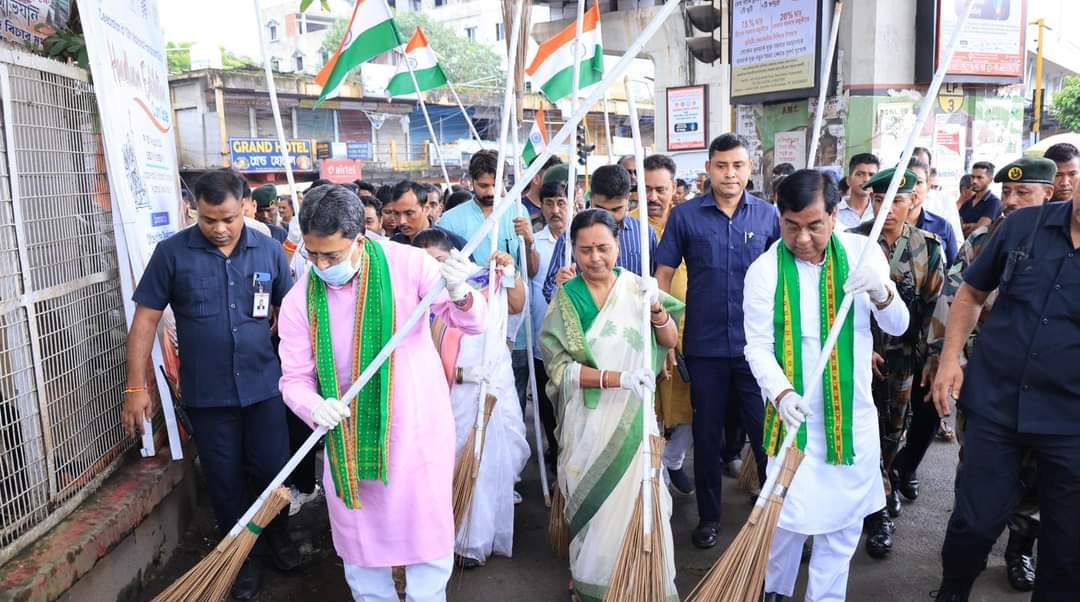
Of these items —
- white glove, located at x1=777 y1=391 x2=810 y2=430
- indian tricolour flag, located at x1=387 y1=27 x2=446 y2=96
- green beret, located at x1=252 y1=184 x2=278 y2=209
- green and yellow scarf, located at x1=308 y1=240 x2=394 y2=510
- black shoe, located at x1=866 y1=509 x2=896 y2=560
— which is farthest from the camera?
green beret, located at x1=252 y1=184 x2=278 y2=209

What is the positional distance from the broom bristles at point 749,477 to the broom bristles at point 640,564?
60.9 inches

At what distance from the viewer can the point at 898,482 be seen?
429 cm

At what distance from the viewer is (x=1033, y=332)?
2.63 m

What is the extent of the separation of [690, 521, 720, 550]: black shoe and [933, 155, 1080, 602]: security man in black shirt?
1.09 m

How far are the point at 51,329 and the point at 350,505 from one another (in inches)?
63.5

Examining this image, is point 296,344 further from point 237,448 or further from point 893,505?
point 893,505

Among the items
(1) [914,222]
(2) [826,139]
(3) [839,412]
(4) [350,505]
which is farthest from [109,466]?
(2) [826,139]

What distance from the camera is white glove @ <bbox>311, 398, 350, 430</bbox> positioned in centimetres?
245

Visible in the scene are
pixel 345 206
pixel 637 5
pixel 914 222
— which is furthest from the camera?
pixel 637 5

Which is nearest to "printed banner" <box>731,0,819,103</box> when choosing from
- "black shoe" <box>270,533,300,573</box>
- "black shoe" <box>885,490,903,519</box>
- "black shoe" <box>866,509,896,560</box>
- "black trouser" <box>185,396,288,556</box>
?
"black shoe" <box>885,490,903,519</box>

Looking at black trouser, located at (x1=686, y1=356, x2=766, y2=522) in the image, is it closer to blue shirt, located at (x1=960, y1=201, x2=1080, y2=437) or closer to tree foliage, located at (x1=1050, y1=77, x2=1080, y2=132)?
blue shirt, located at (x1=960, y1=201, x2=1080, y2=437)

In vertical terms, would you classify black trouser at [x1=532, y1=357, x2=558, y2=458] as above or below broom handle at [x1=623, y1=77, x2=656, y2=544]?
below

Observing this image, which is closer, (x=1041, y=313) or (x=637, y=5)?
(x=1041, y=313)

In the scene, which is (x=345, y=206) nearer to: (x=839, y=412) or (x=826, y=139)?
(x=839, y=412)
